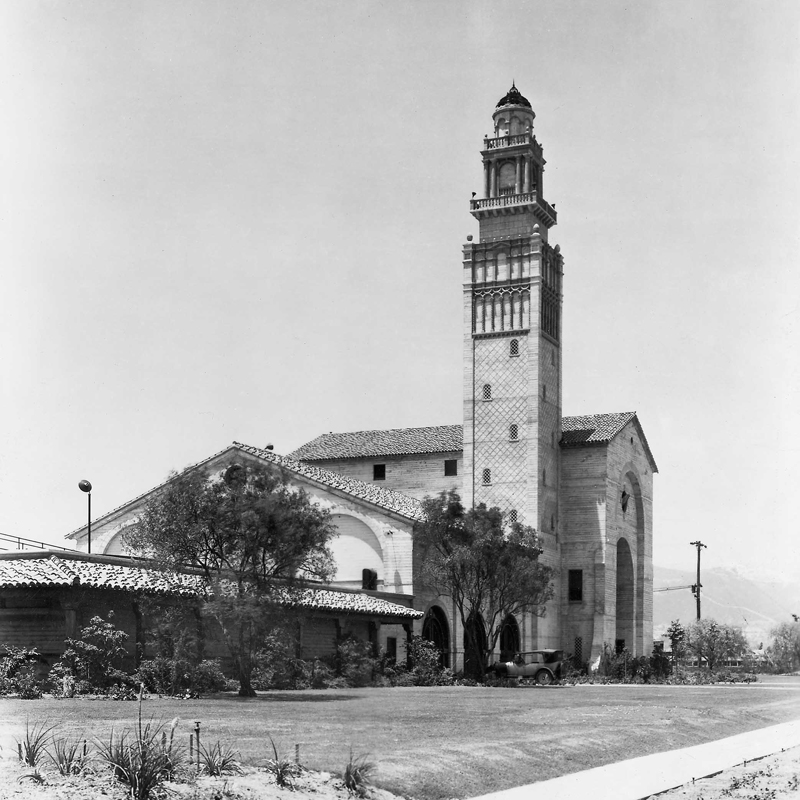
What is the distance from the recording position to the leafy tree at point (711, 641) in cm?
7962

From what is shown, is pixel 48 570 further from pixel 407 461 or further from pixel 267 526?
pixel 407 461

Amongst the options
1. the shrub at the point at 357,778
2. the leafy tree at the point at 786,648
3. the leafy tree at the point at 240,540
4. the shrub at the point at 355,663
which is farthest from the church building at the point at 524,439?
the shrub at the point at 357,778

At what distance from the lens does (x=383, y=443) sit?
77375 millimetres

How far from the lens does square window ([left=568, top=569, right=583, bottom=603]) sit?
7112cm

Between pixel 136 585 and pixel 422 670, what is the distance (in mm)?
15191

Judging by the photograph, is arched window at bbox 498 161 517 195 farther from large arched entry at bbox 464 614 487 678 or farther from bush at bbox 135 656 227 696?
bush at bbox 135 656 227 696

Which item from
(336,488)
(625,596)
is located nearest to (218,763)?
(336,488)

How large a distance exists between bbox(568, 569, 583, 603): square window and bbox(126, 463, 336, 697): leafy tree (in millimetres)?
39238

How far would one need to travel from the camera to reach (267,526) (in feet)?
109

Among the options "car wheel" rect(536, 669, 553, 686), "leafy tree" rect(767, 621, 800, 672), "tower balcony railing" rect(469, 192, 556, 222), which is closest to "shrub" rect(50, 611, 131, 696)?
"car wheel" rect(536, 669, 553, 686)

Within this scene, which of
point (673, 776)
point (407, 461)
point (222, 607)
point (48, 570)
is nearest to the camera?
point (673, 776)

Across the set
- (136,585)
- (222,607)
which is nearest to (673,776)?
(222,607)

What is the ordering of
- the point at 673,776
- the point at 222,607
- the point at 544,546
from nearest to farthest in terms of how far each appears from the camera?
1. the point at 673,776
2. the point at 222,607
3. the point at 544,546

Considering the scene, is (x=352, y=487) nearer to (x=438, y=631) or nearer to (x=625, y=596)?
(x=438, y=631)
